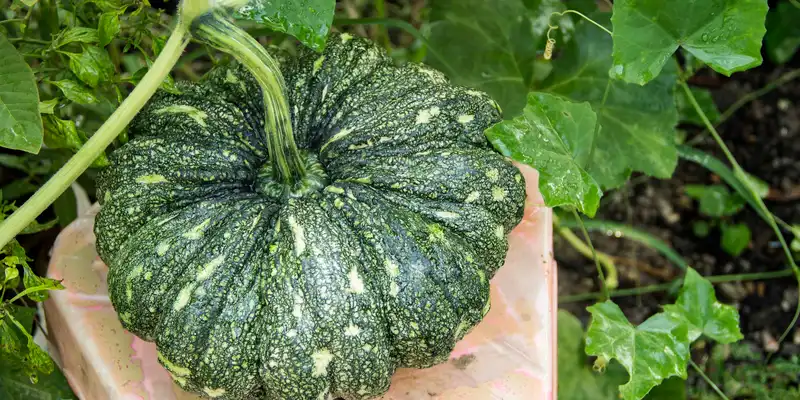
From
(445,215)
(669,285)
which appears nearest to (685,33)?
(445,215)

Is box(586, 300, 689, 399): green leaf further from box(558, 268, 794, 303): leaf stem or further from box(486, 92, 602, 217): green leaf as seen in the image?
box(558, 268, 794, 303): leaf stem

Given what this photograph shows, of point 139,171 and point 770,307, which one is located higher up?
point 139,171

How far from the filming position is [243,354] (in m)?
1.53

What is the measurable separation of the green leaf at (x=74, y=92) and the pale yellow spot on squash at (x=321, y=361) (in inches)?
28.6

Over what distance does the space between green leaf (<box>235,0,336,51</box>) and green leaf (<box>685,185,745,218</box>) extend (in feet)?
6.19

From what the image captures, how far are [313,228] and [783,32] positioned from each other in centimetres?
230

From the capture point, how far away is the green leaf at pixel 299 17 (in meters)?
1.57

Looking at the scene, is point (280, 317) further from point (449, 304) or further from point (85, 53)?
point (85, 53)

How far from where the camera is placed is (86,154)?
145 centimetres

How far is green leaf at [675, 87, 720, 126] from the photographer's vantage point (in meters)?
2.82

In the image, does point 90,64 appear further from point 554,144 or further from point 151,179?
point 554,144

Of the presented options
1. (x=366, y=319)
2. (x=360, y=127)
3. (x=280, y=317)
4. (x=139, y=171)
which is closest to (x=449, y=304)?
(x=366, y=319)

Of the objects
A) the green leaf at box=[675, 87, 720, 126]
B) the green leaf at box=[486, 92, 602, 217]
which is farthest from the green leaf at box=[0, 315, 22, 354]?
the green leaf at box=[675, 87, 720, 126]

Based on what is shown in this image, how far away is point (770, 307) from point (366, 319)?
1.86 m
